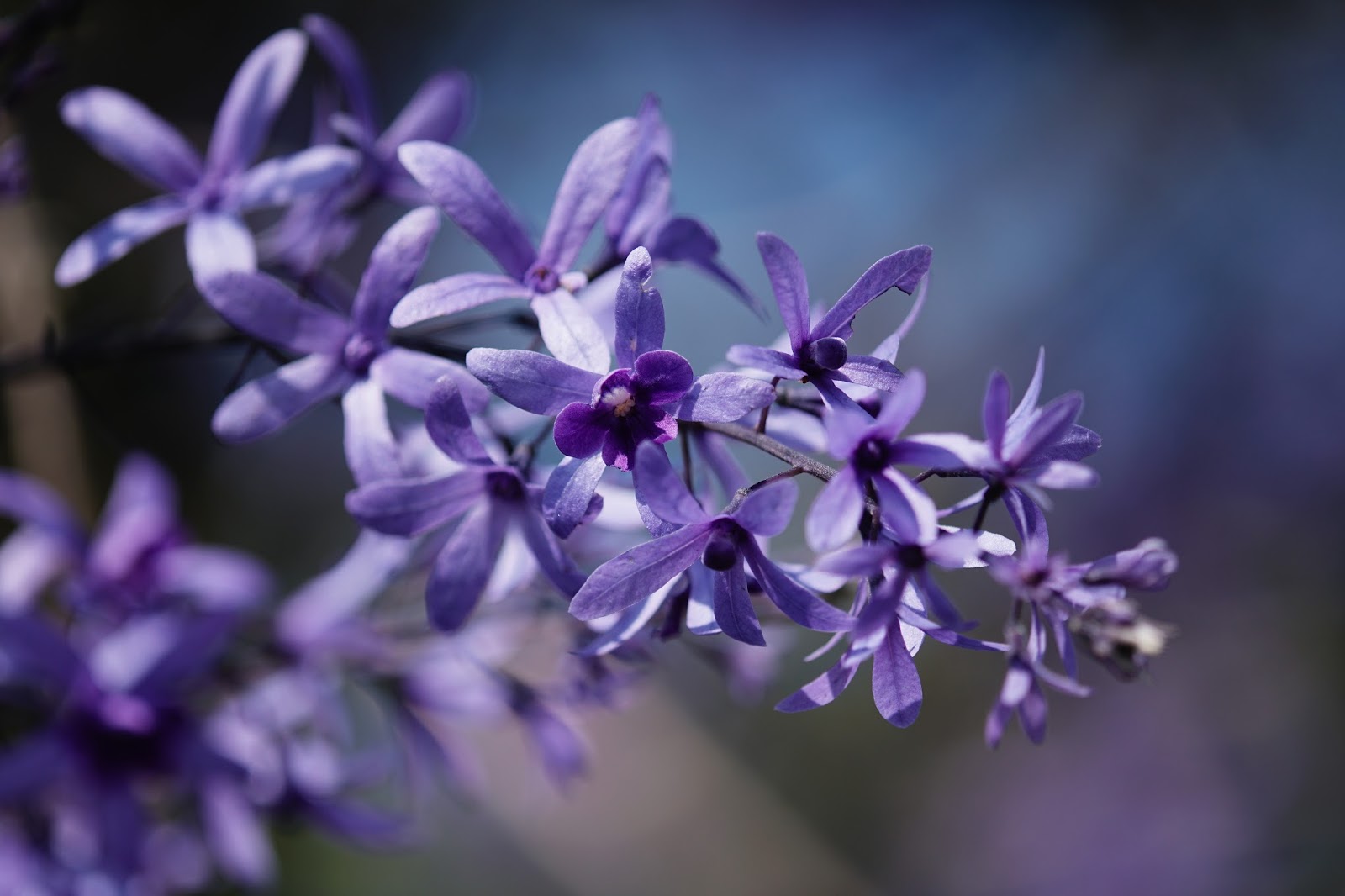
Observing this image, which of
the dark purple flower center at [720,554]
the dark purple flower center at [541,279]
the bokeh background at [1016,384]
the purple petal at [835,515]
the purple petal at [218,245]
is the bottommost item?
the bokeh background at [1016,384]

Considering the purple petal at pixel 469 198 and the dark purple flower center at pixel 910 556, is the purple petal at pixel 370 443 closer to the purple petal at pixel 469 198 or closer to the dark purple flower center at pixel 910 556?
the purple petal at pixel 469 198

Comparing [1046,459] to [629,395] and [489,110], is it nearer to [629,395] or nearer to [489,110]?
[629,395]

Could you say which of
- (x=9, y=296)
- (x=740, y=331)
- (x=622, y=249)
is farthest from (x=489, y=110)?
(x=622, y=249)

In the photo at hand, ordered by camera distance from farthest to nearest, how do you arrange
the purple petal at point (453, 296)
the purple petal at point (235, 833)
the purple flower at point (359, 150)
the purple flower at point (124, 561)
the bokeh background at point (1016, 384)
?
the bokeh background at point (1016, 384), the purple petal at point (235, 833), the purple flower at point (124, 561), the purple flower at point (359, 150), the purple petal at point (453, 296)

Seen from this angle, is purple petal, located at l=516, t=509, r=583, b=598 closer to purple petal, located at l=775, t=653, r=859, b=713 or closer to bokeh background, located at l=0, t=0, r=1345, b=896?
purple petal, located at l=775, t=653, r=859, b=713

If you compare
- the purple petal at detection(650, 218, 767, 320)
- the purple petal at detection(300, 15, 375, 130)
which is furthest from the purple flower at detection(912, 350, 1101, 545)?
the purple petal at detection(300, 15, 375, 130)

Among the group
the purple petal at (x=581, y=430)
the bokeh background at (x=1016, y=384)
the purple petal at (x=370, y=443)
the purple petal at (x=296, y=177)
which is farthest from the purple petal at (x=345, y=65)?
the bokeh background at (x=1016, y=384)

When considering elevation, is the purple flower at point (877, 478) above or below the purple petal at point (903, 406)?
below
